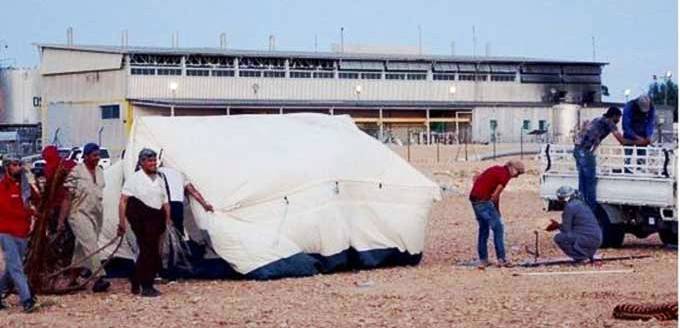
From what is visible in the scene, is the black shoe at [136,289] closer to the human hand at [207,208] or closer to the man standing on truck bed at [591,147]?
the human hand at [207,208]

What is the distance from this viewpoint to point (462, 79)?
77750 millimetres

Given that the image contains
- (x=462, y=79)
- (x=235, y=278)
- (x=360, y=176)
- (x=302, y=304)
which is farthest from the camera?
(x=462, y=79)

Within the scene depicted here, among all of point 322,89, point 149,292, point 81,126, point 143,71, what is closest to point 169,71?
point 143,71

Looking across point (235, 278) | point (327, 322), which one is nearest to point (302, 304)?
point (327, 322)

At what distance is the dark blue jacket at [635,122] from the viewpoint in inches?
815

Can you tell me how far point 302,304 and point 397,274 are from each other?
3.27 metres

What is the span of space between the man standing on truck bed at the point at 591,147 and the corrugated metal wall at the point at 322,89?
49596 mm

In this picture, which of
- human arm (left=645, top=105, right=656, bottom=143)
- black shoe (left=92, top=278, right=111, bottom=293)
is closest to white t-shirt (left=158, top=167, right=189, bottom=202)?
black shoe (left=92, top=278, right=111, bottom=293)

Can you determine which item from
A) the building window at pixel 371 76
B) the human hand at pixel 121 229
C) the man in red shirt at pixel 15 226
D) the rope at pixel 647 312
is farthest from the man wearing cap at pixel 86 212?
the building window at pixel 371 76

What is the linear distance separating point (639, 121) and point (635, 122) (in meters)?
0.06

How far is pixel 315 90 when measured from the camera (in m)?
73.4

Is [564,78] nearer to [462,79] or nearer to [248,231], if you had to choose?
[462,79]

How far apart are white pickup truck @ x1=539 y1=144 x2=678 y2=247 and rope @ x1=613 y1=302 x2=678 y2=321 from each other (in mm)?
6477

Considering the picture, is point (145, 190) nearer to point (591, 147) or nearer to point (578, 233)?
point (578, 233)
